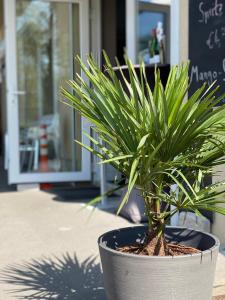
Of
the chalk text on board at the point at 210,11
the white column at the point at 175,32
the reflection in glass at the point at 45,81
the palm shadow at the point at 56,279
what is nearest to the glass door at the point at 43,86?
the reflection in glass at the point at 45,81

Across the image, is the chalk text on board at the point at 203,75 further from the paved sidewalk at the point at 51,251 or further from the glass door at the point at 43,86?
the glass door at the point at 43,86

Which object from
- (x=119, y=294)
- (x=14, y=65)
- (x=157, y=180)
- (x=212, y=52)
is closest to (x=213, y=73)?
(x=212, y=52)

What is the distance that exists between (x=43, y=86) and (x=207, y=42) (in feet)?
10.1

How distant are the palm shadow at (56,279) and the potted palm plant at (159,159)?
2.00 ft

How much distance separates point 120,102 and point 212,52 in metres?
1.68

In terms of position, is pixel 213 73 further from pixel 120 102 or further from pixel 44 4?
pixel 44 4

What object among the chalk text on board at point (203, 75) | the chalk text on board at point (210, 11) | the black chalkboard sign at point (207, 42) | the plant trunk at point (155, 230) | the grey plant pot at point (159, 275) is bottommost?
the grey plant pot at point (159, 275)

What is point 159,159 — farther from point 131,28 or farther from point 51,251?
point 131,28

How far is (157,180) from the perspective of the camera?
222 cm

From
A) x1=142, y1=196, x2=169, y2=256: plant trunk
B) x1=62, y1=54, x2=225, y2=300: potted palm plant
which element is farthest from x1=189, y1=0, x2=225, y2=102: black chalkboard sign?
x1=142, y1=196, x2=169, y2=256: plant trunk

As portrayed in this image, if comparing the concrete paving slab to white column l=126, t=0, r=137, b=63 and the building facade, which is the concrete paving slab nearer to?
the building facade

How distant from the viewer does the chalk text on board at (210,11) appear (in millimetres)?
3455

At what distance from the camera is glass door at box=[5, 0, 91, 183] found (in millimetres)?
5809

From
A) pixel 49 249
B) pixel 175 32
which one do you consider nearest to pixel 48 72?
pixel 175 32
